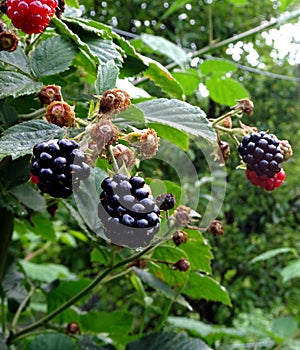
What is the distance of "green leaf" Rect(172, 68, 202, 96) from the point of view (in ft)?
3.30

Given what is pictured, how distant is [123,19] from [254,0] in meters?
0.74

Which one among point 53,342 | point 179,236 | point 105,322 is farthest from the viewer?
point 105,322

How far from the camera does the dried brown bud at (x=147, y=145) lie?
0.45 m

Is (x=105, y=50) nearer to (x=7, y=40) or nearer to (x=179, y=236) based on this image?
(x=7, y=40)

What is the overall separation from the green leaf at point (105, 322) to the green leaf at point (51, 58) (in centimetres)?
52

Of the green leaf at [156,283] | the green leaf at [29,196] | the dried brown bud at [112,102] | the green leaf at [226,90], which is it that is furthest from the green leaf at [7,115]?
the green leaf at [226,90]

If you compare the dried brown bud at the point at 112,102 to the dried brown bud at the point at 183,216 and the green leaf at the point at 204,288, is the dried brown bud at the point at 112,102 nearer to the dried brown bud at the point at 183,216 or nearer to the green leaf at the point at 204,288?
the dried brown bud at the point at 183,216

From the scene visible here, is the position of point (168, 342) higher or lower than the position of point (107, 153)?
lower

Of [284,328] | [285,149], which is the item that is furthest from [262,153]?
[284,328]

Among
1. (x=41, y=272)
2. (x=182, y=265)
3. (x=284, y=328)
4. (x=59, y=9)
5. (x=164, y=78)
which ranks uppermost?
(x=59, y=9)

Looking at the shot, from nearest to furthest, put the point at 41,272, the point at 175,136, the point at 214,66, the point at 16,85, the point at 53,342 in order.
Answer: the point at 16,85, the point at 175,136, the point at 53,342, the point at 214,66, the point at 41,272

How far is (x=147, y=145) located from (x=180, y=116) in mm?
56

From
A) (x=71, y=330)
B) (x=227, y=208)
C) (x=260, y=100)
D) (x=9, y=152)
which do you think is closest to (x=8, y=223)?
(x=71, y=330)

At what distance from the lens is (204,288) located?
33.3 inches
